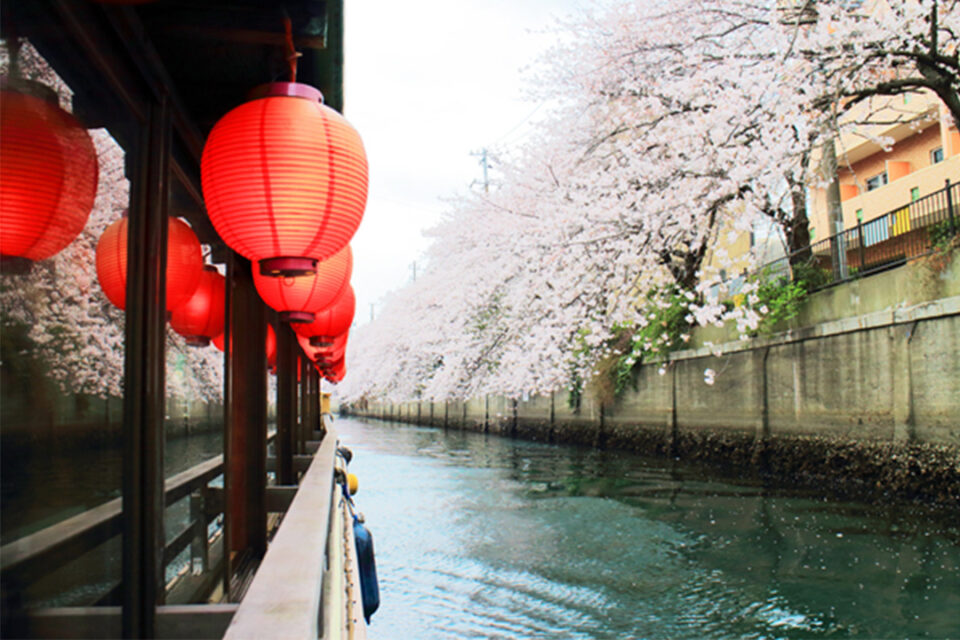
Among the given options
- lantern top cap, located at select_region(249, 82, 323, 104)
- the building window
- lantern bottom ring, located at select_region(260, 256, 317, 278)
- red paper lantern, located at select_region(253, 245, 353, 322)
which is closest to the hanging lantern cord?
lantern top cap, located at select_region(249, 82, 323, 104)

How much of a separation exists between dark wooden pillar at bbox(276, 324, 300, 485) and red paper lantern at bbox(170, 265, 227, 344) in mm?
4046

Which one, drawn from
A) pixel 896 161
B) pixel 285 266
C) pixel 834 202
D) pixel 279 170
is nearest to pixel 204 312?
pixel 285 266

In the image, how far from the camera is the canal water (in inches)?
292

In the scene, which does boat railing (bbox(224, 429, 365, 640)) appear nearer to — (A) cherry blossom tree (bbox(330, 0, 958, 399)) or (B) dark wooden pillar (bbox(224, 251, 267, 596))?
(B) dark wooden pillar (bbox(224, 251, 267, 596))

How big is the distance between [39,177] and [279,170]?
2.93 feet

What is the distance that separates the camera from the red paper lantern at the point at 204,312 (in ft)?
12.6

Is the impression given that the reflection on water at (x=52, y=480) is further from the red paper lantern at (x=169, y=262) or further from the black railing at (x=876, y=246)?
the black railing at (x=876, y=246)

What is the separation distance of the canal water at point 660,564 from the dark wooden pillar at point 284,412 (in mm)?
1891

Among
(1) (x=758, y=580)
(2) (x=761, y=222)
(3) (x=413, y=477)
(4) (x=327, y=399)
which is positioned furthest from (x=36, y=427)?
(4) (x=327, y=399)

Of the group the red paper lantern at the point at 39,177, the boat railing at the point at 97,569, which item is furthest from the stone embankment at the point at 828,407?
the red paper lantern at the point at 39,177

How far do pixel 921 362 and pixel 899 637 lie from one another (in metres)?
6.20

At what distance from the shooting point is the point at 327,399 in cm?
2666

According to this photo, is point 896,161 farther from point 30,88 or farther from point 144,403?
point 30,88

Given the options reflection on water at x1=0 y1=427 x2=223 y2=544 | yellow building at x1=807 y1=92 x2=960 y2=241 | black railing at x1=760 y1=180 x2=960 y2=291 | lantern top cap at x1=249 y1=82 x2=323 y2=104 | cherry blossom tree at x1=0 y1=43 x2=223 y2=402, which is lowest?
reflection on water at x1=0 y1=427 x2=223 y2=544
